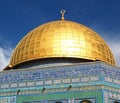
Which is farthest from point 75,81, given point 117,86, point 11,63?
point 11,63

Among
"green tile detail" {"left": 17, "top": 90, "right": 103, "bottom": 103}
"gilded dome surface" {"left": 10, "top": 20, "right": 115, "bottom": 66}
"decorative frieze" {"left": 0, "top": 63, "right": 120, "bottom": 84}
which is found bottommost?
"green tile detail" {"left": 17, "top": 90, "right": 103, "bottom": 103}

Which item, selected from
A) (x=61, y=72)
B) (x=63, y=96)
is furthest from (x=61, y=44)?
(x=63, y=96)

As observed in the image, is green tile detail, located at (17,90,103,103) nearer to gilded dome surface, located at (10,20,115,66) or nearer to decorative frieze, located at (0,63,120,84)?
decorative frieze, located at (0,63,120,84)

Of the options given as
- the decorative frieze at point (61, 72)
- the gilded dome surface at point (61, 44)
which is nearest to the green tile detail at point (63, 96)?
the decorative frieze at point (61, 72)

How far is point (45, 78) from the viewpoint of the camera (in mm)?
15828

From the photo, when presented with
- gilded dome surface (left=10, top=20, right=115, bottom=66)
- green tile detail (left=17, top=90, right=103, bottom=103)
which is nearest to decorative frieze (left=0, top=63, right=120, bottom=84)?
green tile detail (left=17, top=90, right=103, bottom=103)

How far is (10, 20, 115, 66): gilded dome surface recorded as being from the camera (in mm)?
17453

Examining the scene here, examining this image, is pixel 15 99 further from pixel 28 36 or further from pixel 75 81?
pixel 28 36

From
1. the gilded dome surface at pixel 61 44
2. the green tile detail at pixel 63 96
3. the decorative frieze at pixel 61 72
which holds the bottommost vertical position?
the green tile detail at pixel 63 96

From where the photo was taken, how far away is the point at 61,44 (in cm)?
1764

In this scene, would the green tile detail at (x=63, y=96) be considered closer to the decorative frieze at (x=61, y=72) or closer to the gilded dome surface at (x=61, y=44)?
the decorative frieze at (x=61, y=72)

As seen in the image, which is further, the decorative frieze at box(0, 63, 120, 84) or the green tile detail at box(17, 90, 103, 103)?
the decorative frieze at box(0, 63, 120, 84)

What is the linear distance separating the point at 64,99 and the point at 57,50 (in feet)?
9.94

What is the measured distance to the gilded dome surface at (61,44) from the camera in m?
17.5
